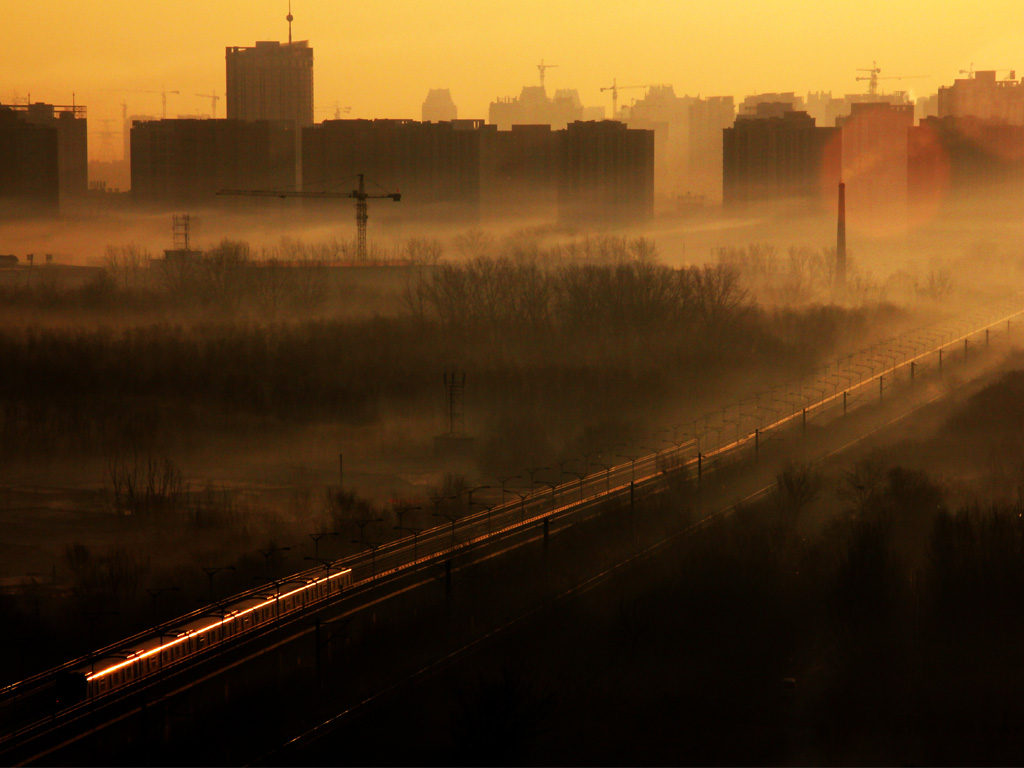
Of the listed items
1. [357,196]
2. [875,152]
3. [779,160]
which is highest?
[875,152]

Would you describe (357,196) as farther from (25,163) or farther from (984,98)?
(984,98)

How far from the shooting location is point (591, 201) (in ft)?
190

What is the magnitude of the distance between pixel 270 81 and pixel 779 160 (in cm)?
3916

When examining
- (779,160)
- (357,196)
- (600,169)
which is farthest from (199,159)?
(779,160)

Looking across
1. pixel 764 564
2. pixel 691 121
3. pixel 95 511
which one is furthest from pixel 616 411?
pixel 691 121

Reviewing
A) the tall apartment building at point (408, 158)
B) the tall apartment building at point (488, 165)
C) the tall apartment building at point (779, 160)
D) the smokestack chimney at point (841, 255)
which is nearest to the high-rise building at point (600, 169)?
the tall apartment building at point (488, 165)

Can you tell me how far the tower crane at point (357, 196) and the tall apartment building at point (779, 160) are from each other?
16.1 meters

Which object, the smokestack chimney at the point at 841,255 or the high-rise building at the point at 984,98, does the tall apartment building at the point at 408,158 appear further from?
the high-rise building at the point at 984,98

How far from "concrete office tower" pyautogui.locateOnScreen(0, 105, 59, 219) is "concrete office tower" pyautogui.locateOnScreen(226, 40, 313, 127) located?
31.1m

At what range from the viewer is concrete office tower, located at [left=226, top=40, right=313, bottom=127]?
86.2 m

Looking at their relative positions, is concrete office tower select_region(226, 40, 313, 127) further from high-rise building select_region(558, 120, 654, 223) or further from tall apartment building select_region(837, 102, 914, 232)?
tall apartment building select_region(837, 102, 914, 232)

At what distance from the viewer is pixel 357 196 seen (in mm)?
56875

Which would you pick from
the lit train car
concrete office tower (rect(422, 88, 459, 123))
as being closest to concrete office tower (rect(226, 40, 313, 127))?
concrete office tower (rect(422, 88, 459, 123))

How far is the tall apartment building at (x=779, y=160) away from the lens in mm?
61906
